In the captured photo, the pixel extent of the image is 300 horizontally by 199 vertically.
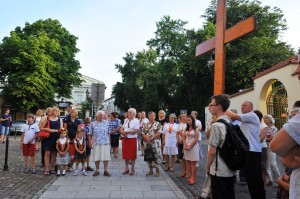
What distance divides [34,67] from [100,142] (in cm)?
2503

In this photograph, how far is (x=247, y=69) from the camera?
1206 inches

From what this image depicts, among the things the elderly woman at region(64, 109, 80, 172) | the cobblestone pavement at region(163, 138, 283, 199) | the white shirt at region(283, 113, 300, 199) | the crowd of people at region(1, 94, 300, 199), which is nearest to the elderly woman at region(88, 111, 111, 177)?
the crowd of people at region(1, 94, 300, 199)

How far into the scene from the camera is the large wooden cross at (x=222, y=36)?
618 centimetres

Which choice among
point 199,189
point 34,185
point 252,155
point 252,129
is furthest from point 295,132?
point 34,185

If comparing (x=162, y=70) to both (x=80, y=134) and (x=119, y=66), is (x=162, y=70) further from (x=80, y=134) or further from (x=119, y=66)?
(x=80, y=134)

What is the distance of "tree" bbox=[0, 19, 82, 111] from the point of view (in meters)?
32.0

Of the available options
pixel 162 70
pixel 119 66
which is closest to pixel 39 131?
pixel 162 70

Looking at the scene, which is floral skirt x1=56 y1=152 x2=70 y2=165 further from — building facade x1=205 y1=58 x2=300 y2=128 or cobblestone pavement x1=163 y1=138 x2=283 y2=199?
building facade x1=205 y1=58 x2=300 y2=128

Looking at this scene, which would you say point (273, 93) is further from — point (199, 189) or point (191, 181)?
point (199, 189)

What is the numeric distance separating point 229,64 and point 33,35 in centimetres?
2028

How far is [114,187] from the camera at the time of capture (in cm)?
772

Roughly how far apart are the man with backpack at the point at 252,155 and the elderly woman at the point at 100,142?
14.6ft

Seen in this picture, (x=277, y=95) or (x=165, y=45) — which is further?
(x=165, y=45)

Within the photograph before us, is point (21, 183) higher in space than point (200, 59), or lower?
lower
